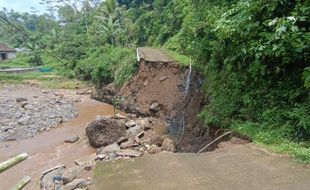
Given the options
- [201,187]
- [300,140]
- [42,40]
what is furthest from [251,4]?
[42,40]

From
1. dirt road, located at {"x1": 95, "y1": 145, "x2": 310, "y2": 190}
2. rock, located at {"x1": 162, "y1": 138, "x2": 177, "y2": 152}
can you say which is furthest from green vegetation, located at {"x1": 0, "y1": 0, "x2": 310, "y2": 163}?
rock, located at {"x1": 162, "y1": 138, "x2": 177, "y2": 152}

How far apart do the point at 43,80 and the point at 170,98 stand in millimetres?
23006

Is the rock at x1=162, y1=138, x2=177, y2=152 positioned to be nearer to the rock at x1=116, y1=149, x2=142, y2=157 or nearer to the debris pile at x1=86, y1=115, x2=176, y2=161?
the debris pile at x1=86, y1=115, x2=176, y2=161

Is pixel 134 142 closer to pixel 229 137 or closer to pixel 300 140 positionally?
pixel 229 137

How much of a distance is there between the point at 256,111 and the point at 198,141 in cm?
298

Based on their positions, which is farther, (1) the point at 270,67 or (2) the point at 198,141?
(2) the point at 198,141

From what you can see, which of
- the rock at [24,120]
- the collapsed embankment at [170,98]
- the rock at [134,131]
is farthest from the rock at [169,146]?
the rock at [24,120]

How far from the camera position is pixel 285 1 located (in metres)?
6.32

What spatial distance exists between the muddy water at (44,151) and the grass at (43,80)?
13.3 metres

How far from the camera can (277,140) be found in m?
5.85

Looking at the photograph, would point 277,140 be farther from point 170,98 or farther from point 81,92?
point 81,92

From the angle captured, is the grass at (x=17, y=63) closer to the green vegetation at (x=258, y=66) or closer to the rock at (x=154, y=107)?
the rock at (x=154, y=107)

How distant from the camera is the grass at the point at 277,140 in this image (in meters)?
5.16

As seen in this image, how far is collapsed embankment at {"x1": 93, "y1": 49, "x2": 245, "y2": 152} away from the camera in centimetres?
1102
